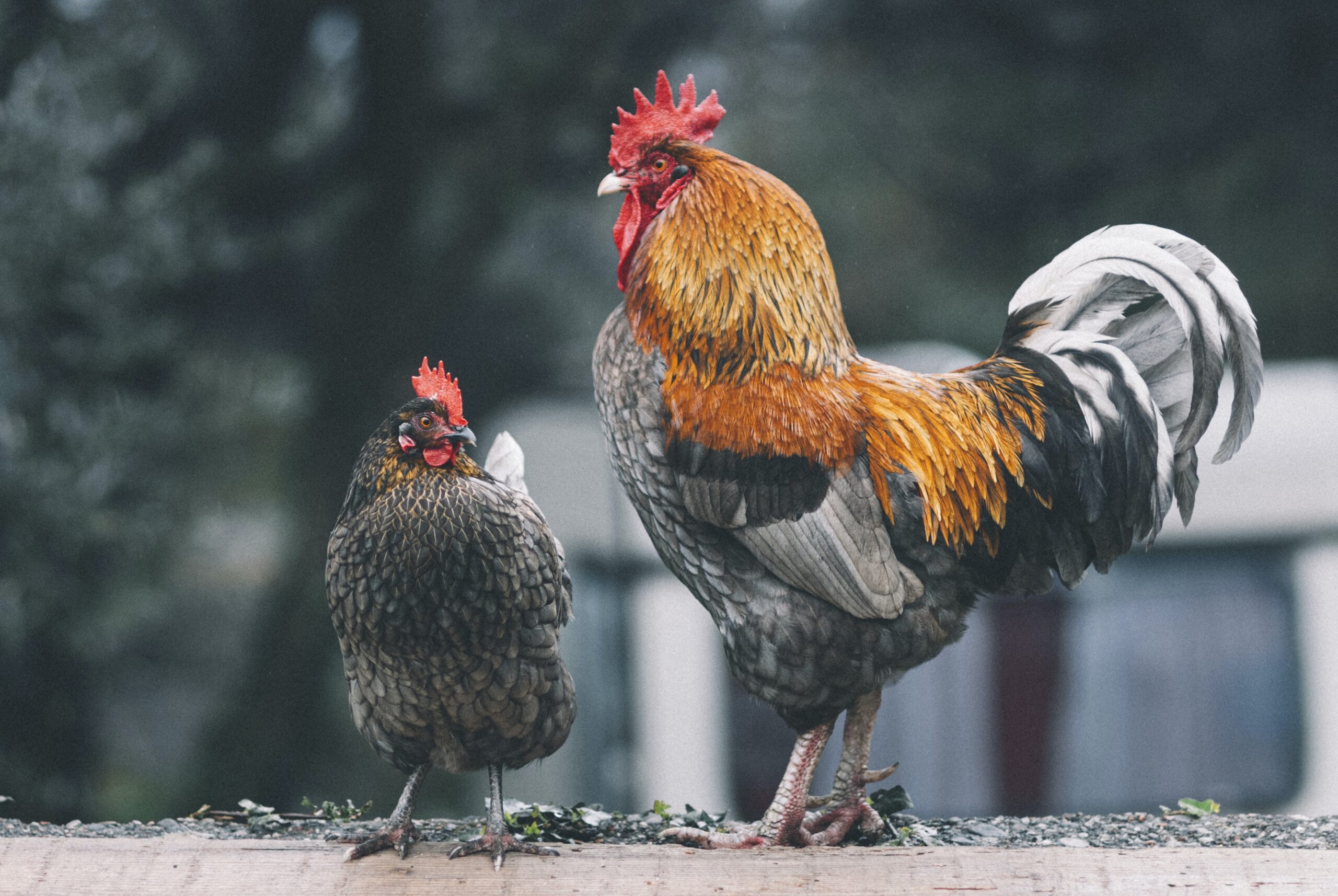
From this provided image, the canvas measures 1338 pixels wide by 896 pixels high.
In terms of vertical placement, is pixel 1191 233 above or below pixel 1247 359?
above

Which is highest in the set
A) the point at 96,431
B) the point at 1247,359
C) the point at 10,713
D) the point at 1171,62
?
the point at 1171,62

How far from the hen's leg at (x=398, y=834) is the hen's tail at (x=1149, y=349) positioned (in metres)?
1.47

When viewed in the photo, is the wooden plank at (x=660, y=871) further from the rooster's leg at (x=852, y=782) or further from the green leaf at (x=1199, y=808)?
the green leaf at (x=1199, y=808)

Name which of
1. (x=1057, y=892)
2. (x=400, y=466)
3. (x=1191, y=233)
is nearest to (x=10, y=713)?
(x=400, y=466)

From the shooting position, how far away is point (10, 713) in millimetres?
4016

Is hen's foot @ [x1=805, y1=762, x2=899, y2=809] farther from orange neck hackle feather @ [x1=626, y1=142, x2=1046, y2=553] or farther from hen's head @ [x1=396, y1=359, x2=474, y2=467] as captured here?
hen's head @ [x1=396, y1=359, x2=474, y2=467]

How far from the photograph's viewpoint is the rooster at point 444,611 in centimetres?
206

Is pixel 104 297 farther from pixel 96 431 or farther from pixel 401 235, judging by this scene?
pixel 401 235

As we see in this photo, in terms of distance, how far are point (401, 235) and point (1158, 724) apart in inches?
139

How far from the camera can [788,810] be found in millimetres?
2240

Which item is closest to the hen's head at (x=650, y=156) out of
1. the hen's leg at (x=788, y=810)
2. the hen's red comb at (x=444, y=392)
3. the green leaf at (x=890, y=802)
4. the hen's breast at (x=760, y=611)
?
the hen's breast at (x=760, y=611)

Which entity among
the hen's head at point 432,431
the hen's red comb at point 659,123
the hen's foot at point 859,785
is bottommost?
the hen's foot at point 859,785

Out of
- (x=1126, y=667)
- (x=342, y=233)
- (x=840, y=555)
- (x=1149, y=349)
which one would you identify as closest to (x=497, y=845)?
(x=840, y=555)

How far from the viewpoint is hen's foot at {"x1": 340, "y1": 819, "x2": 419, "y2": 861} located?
215cm
